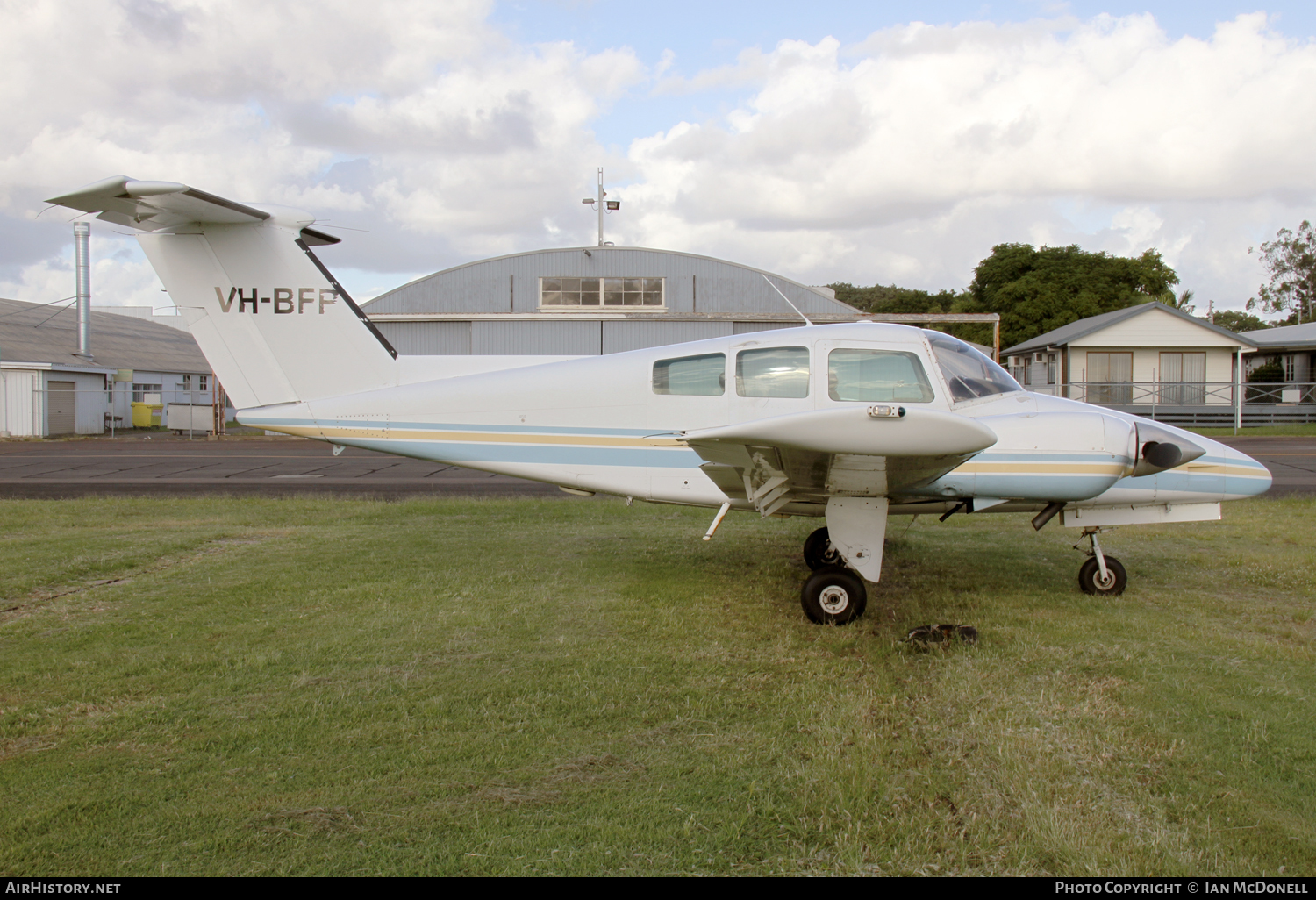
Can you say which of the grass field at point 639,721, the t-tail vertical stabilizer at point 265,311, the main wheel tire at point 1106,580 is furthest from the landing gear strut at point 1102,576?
the t-tail vertical stabilizer at point 265,311

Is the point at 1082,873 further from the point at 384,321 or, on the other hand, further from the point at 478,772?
the point at 384,321

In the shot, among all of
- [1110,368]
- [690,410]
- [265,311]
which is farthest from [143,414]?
[1110,368]

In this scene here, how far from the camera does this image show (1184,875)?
10.00 ft

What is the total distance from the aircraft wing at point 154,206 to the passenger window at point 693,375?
156 inches

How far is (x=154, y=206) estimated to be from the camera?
702 cm

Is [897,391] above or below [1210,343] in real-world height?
below

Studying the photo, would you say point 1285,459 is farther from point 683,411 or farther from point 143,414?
point 143,414

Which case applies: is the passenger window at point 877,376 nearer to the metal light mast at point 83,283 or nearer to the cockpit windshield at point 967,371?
the cockpit windshield at point 967,371

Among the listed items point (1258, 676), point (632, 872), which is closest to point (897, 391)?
point (1258, 676)

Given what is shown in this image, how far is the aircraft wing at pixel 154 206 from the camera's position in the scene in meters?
6.32

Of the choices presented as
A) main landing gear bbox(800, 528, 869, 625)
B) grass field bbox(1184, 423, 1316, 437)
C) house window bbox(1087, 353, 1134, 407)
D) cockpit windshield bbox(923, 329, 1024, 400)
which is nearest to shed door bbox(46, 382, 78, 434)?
main landing gear bbox(800, 528, 869, 625)

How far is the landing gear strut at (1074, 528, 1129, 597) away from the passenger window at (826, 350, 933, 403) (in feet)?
6.94

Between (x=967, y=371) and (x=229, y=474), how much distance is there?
617 inches
